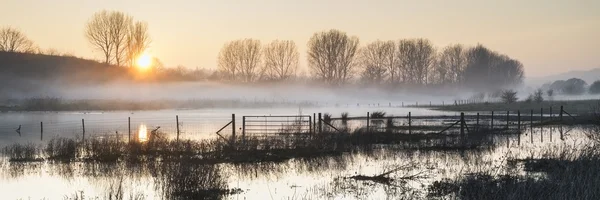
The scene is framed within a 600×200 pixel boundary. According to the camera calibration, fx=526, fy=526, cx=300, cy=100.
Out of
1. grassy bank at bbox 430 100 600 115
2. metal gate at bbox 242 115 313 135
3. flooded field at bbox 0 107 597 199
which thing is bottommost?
flooded field at bbox 0 107 597 199

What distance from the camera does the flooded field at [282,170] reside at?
→ 17.2 metres

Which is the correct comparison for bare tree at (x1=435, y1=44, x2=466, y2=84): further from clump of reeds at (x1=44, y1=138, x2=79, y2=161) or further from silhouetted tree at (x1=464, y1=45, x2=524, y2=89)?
clump of reeds at (x1=44, y1=138, x2=79, y2=161)

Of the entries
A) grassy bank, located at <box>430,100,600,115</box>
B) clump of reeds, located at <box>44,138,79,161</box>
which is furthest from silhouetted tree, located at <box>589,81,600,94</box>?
clump of reeds, located at <box>44,138,79,161</box>

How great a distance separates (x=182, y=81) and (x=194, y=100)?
18.3 meters

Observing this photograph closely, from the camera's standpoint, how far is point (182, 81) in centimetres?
12031

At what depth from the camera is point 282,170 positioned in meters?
22.4

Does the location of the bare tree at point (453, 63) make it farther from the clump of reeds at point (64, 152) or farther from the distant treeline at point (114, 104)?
the clump of reeds at point (64, 152)

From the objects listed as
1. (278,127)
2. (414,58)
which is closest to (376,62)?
(414,58)

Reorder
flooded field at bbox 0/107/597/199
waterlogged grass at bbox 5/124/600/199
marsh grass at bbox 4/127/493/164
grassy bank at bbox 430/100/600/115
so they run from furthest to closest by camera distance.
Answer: grassy bank at bbox 430/100/600/115
marsh grass at bbox 4/127/493/164
flooded field at bbox 0/107/597/199
waterlogged grass at bbox 5/124/600/199

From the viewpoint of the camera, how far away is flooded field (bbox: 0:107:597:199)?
1720 cm

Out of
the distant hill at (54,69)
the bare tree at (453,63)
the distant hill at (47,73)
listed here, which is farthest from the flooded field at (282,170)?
the bare tree at (453,63)

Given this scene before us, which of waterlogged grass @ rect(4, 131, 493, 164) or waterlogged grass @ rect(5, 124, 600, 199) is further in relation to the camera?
waterlogged grass @ rect(4, 131, 493, 164)

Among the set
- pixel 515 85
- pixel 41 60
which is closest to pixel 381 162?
pixel 41 60

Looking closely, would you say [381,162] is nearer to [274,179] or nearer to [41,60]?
[274,179]
